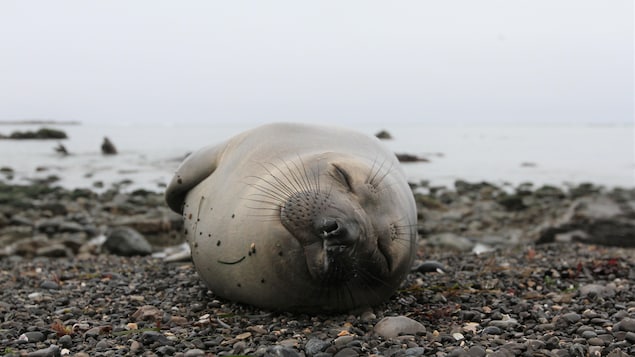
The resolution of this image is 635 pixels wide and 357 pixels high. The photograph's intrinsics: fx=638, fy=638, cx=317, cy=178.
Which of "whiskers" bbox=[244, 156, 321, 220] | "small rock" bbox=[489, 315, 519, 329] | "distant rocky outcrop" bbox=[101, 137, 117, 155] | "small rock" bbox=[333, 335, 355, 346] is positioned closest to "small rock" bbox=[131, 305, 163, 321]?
"whiskers" bbox=[244, 156, 321, 220]

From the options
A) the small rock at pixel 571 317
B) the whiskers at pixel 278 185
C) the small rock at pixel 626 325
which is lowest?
the small rock at pixel 571 317

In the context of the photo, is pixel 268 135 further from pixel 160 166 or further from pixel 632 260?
pixel 160 166

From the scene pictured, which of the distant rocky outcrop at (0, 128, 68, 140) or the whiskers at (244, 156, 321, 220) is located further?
the distant rocky outcrop at (0, 128, 68, 140)

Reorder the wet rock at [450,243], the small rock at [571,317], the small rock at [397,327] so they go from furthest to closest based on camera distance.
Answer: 1. the wet rock at [450,243]
2. the small rock at [571,317]
3. the small rock at [397,327]

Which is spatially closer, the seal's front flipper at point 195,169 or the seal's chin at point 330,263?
the seal's chin at point 330,263

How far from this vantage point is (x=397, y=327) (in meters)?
3.67

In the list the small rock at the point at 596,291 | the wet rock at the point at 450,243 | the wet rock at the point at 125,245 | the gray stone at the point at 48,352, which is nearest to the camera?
the gray stone at the point at 48,352

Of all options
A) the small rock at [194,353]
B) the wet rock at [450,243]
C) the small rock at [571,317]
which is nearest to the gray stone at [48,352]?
the small rock at [194,353]

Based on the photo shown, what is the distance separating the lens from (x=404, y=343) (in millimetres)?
3465

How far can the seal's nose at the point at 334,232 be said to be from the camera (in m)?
3.21

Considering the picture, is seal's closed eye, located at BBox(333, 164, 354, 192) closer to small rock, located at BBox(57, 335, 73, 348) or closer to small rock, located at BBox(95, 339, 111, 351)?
small rock, located at BBox(95, 339, 111, 351)

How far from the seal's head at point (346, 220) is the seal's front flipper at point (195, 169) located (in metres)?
0.92

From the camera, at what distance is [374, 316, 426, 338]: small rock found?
3.64 meters

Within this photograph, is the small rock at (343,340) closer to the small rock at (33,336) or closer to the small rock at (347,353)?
the small rock at (347,353)
